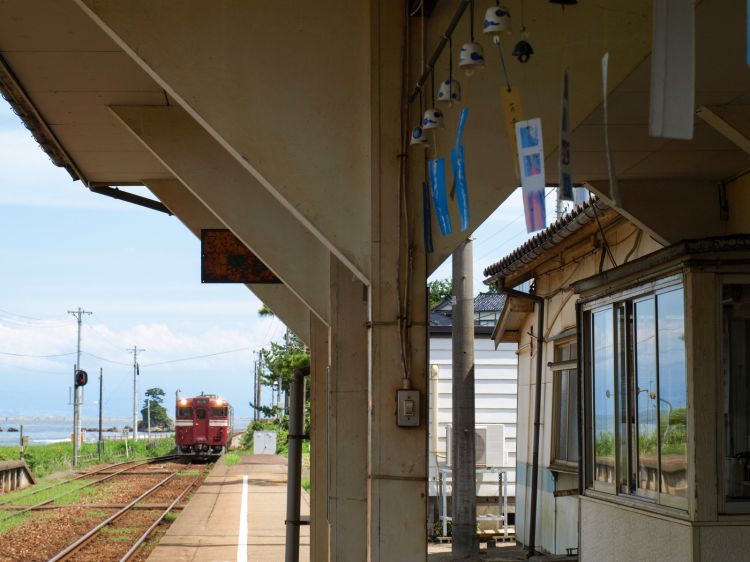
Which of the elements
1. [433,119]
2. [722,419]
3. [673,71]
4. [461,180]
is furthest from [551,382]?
[673,71]

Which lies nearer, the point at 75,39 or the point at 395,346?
the point at 395,346

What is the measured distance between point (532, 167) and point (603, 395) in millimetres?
3540

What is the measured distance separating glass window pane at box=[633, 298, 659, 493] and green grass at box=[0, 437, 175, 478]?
29628mm

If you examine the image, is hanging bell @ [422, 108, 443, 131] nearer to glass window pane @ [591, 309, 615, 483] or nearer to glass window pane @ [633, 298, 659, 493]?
glass window pane @ [633, 298, 659, 493]

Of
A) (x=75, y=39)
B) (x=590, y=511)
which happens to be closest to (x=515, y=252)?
(x=590, y=511)

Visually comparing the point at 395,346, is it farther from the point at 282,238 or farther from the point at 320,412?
the point at 320,412

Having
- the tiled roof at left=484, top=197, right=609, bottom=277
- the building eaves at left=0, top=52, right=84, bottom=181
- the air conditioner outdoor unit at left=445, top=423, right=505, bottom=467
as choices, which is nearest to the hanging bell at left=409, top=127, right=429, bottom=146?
the building eaves at left=0, top=52, right=84, bottom=181

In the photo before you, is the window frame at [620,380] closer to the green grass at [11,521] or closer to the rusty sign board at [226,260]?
the rusty sign board at [226,260]

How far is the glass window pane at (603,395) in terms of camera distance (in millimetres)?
6944

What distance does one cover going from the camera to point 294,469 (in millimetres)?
11297

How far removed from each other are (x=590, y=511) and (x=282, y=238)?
132 inches

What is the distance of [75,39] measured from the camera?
7.38 metres

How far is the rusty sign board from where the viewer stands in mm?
10586

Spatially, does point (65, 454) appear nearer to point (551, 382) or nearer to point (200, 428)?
point (200, 428)
